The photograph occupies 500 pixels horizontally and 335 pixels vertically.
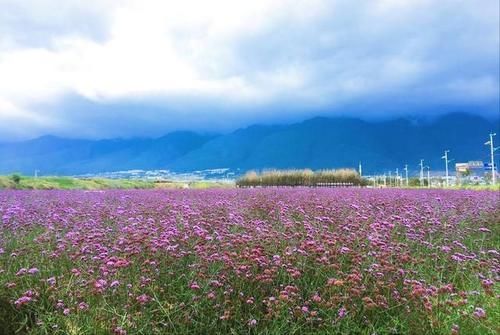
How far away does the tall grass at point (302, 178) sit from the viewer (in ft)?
134

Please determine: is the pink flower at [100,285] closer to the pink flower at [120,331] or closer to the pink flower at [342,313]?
the pink flower at [120,331]

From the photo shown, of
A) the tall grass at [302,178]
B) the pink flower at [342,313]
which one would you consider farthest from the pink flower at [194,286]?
the tall grass at [302,178]

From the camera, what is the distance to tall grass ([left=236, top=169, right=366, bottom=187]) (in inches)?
1611

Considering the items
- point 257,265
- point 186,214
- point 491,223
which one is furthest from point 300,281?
point 491,223

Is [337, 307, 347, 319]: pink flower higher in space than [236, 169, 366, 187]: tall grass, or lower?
lower

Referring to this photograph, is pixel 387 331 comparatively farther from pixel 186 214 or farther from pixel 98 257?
pixel 186 214

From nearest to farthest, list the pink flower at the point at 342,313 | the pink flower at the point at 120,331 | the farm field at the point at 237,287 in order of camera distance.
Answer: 1. the pink flower at the point at 120,331
2. the pink flower at the point at 342,313
3. the farm field at the point at 237,287

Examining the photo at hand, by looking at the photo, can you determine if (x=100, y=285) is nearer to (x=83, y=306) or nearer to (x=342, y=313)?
(x=83, y=306)

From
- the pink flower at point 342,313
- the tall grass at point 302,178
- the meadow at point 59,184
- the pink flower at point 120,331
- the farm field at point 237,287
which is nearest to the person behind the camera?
the pink flower at point 120,331

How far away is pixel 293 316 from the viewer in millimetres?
3758

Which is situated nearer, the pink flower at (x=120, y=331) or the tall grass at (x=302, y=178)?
the pink flower at (x=120, y=331)

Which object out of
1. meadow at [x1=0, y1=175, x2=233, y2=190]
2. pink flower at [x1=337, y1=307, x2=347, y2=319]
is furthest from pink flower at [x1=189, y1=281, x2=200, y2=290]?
meadow at [x1=0, y1=175, x2=233, y2=190]

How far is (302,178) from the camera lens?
41.5 m

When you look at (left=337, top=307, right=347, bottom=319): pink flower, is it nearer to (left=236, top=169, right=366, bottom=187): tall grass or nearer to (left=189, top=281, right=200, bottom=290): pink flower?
(left=189, top=281, right=200, bottom=290): pink flower
